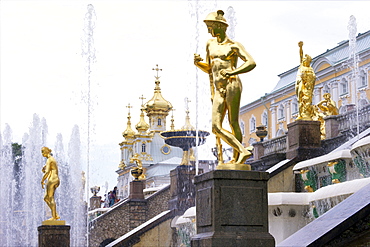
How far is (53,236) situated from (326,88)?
37.8 metres

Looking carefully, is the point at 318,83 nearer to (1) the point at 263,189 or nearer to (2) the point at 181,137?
(2) the point at 181,137

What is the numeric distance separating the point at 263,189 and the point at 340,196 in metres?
3.03

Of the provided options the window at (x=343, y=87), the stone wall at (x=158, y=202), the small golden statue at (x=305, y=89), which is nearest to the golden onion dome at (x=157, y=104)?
the window at (x=343, y=87)

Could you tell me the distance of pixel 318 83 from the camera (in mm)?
55719

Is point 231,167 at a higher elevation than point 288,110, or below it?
below

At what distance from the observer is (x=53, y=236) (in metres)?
19.8

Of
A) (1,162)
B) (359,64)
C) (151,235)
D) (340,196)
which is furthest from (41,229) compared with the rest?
(359,64)

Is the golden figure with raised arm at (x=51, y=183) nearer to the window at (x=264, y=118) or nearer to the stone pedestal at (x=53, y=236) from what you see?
the stone pedestal at (x=53, y=236)

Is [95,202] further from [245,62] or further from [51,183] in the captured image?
[245,62]

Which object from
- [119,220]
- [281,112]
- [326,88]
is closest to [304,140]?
[119,220]

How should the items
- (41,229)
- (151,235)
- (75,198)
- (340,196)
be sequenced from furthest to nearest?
(75,198) < (151,235) < (41,229) < (340,196)

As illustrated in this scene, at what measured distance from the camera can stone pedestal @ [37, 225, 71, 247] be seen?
19797mm

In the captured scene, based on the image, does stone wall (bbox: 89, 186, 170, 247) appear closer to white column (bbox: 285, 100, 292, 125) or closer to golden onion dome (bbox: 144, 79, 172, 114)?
white column (bbox: 285, 100, 292, 125)

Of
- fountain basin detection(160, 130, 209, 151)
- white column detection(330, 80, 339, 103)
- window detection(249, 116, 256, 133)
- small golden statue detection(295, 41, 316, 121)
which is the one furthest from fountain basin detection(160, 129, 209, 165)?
window detection(249, 116, 256, 133)
